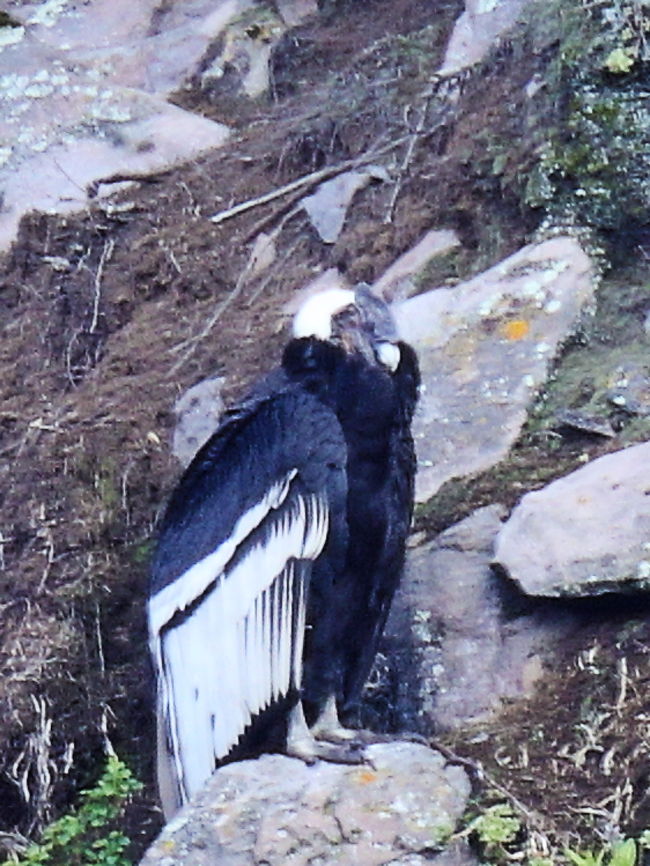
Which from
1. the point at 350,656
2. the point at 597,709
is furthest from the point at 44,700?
the point at 597,709

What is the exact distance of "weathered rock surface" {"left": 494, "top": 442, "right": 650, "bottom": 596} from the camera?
5.51 meters

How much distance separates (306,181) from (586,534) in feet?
9.63

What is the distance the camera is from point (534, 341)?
22.0ft

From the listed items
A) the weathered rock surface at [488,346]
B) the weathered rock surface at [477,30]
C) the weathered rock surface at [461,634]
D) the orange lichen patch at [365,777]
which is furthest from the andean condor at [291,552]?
the weathered rock surface at [477,30]

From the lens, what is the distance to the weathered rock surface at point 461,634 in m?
5.62

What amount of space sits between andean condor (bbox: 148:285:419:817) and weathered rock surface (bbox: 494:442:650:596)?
458mm

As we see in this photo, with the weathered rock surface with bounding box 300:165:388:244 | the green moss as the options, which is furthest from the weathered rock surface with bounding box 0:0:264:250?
the green moss

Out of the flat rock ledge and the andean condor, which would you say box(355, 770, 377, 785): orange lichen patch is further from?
the andean condor

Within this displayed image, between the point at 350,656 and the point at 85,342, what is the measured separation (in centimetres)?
264

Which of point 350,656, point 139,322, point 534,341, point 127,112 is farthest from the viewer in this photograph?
point 127,112

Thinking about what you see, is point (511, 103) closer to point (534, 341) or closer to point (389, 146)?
point (389, 146)

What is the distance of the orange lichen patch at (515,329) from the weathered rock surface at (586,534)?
869mm

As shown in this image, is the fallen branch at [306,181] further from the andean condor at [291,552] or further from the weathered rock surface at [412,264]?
the andean condor at [291,552]

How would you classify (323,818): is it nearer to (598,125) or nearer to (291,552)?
(291,552)
